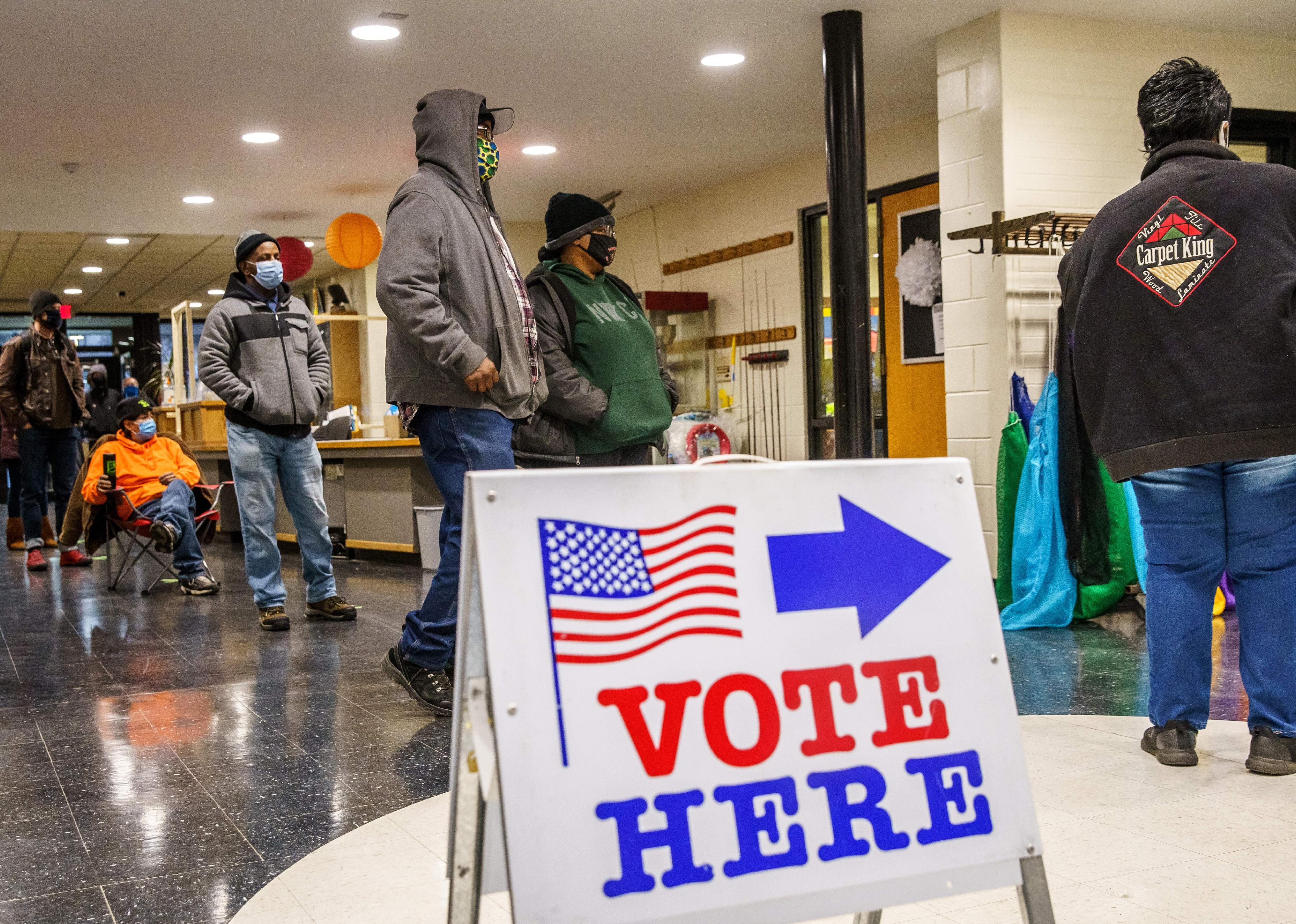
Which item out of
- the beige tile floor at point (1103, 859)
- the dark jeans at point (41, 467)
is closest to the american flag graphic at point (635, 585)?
the beige tile floor at point (1103, 859)

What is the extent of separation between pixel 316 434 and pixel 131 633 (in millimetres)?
3617

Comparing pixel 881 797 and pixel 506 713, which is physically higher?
pixel 506 713

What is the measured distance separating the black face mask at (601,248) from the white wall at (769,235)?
13.3ft

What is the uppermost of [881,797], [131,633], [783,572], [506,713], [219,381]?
[219,381]

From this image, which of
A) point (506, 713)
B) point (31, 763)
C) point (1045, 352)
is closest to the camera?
point (506, 713)

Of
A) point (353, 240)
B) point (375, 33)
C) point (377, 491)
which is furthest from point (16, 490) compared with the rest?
point (375, 33)

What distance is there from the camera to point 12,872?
210 centimetres

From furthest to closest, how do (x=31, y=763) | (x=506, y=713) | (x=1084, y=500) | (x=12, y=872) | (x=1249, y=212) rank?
(x=1084, y=500), (x=31, y=763), (x=1249, y=212), (x=12, y=872), (x=506, y=713)

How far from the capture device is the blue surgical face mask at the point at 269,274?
4824mm

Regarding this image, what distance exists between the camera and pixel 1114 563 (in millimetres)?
4547

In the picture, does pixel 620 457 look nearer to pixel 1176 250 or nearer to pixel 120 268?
pixel 1176 250

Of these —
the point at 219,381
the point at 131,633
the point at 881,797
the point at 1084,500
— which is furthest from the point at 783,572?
the point at 131,633

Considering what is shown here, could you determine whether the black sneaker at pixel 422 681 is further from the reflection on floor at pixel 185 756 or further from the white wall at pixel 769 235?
the white wall at pixel 769 235

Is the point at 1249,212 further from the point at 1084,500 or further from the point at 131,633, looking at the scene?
the point at 131,633
